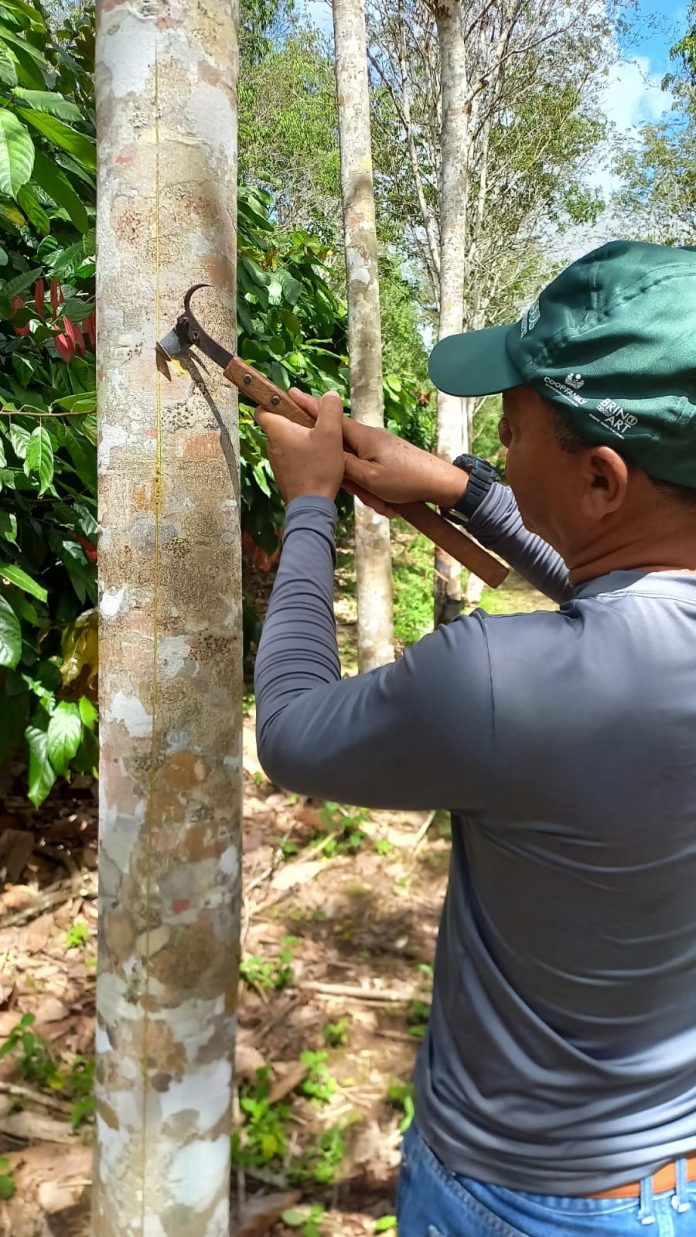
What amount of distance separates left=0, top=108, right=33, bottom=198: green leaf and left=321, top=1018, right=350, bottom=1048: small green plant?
8.06ft

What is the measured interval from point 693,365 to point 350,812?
130 inches

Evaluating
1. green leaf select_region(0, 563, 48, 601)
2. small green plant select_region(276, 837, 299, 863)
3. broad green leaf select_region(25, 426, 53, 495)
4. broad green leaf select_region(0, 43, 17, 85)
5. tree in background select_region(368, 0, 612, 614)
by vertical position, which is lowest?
small green plant select_region(276, 837, 299, 863)

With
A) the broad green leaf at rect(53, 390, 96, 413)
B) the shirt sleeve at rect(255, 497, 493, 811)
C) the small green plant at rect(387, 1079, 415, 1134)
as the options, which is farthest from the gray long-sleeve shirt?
the small green plant at rect(387, 1079, 415, 1134)

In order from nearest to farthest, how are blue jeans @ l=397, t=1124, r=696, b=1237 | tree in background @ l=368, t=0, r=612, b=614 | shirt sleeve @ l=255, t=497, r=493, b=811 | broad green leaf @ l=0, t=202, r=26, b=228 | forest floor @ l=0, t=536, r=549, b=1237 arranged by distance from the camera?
shirt sleeve @ l=255, t=497, r=493, b=811, blue jeans @ l=397, t=1124, r=696, b=1237, broad green leaf @ l=0, t=202, r=26, b=228, forest floor @ l=0, t=536, r=549, b=1237, tree in background @ l=368, t=0, r=612, b=614

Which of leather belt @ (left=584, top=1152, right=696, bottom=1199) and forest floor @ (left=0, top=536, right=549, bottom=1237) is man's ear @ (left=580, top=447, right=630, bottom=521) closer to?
leather belt @ (left=584, top=1152, right=696, bottom=1199)

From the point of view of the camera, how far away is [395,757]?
0.84 m

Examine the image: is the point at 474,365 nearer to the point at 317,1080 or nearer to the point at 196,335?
the point at 196,335

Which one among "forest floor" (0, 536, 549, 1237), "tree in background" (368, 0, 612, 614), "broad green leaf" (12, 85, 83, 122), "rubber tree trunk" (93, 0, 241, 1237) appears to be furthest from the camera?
"tree in background" (368, 0, 612, 614)

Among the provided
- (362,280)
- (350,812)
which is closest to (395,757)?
(350,812)

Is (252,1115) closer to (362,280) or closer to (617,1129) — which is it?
(617,1129)

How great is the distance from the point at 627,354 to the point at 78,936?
279cm

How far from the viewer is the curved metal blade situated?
116 cm

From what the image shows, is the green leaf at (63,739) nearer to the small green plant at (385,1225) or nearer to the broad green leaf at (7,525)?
the broad green leaf at (7,525)

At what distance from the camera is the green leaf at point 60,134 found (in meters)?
1.56
